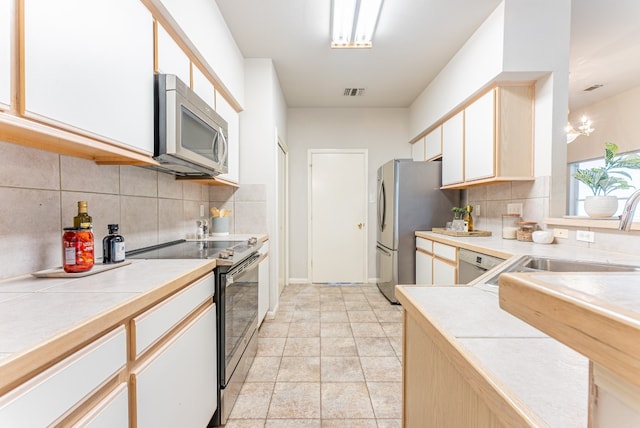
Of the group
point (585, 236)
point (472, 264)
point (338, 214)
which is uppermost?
point (338, 214)

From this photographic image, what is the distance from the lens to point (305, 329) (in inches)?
107

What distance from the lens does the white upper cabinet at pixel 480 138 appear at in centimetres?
248

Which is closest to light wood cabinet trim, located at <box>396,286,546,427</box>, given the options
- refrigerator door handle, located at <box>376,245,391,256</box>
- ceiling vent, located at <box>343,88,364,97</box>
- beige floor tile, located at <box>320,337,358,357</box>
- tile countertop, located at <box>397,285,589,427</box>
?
tile countertop, located at <box>397,285,589,427</box>

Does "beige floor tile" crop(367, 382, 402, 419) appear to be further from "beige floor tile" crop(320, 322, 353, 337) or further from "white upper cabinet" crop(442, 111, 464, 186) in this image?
"white upper cabinet" crop(442, 111, 464, 186)

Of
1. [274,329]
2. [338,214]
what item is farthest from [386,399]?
[338,214]

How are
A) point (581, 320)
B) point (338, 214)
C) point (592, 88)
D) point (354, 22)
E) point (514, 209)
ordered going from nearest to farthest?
1. point (581, 320)
2. point (354, 22)
3. point (514, 209)
4. point (592, 88)
5. point (338, 214)

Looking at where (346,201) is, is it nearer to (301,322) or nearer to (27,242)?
(301,322)

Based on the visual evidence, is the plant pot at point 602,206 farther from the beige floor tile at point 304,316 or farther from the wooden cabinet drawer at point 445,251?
Result: the beige floor tile at point 304,316

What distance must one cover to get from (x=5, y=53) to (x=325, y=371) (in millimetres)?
2132

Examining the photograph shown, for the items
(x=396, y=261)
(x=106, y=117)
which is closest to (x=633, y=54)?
(x=396, y=261)

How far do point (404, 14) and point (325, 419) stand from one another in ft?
9.26

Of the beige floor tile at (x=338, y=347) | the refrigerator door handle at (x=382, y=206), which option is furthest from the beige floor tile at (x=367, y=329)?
the refrigerator door handle at (x=382, y=206)

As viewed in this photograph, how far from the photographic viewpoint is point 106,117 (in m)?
1.14

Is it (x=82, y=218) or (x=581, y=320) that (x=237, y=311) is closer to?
(x=82, y=218)
